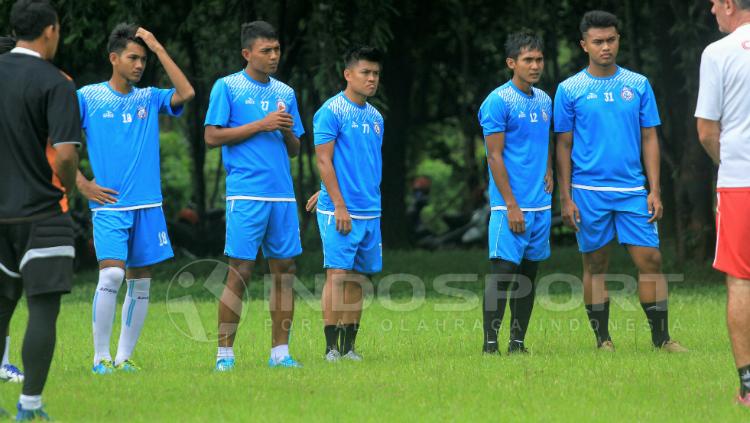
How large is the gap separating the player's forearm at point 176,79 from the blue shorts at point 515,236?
2.57 m

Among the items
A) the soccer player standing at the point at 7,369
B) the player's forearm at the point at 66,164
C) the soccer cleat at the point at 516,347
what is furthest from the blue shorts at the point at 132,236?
the soccer cleat at the point at 516,347

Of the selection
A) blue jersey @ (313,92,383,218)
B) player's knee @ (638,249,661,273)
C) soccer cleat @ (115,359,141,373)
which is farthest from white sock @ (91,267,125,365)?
player's knee @ (638,249,661,273)

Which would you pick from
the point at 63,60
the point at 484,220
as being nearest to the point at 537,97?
the point at 63,60

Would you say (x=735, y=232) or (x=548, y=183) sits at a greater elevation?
(x=548, y=183)

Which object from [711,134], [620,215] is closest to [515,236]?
[620,215]

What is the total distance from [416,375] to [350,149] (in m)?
1.97

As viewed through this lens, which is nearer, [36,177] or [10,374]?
[36,177]

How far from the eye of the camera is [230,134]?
9055 millimetres

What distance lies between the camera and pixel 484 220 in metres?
25.7

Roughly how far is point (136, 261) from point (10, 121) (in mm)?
2474

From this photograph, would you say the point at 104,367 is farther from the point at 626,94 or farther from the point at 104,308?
the point at 626,94

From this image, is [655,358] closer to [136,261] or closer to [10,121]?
[136,261]

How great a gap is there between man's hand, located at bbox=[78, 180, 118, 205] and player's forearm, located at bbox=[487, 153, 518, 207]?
291 centimetres

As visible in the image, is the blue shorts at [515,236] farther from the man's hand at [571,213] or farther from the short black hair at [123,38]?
the short black hair at [123,38]
